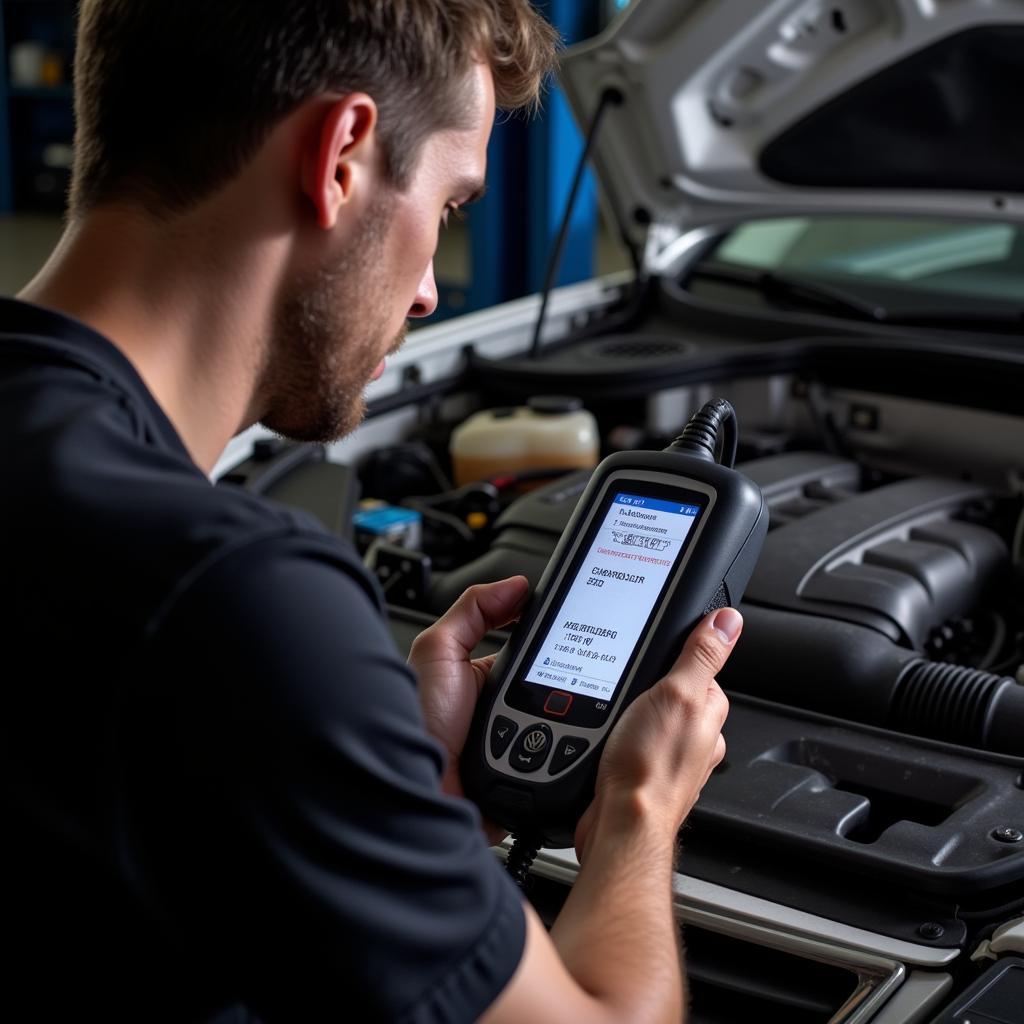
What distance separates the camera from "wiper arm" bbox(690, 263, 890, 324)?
236cm

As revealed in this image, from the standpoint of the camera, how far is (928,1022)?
1.00 meters

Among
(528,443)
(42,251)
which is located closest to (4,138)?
(42,251)

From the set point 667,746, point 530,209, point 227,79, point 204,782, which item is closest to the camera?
point 204,782

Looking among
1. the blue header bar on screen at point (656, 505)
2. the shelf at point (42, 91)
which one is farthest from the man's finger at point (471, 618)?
the shelf at point (42, 91)

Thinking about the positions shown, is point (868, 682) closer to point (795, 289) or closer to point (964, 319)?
point (964, 319)

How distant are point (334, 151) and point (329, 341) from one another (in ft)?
0.44

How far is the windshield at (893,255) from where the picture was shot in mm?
2357

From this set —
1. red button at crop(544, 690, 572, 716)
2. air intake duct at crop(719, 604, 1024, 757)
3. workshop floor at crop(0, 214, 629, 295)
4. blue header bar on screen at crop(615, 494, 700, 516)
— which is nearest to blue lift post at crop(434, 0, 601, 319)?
workshop floor at crop(0, 214, 629, 295)

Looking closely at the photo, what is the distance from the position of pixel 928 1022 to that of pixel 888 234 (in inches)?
70.0

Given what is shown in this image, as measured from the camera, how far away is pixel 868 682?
1415mm

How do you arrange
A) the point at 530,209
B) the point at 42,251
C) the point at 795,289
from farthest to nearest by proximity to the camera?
the point at 42,251 → the point at 530,209 → the point at 795,289

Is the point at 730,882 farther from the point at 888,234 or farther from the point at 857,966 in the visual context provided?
the point at 888,234

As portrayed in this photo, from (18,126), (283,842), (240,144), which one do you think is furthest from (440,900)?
(18,126)

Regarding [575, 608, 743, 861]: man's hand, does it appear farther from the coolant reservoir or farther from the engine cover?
the coolant reservoir
